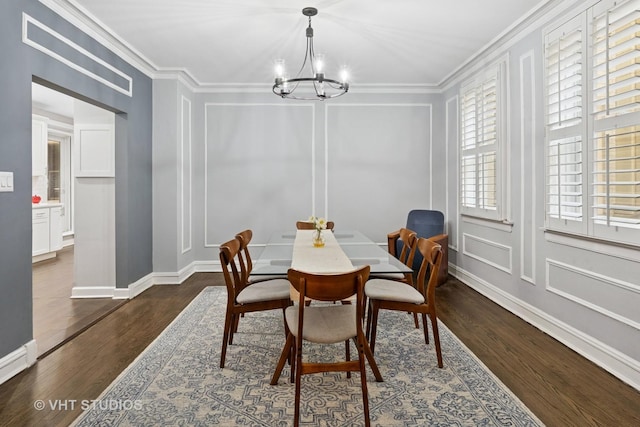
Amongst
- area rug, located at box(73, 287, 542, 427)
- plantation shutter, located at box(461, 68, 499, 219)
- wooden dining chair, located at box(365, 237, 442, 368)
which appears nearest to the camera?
area rug, located at box(73, 287, 542, 427)

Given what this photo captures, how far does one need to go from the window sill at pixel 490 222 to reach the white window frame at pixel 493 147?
0.9 inches

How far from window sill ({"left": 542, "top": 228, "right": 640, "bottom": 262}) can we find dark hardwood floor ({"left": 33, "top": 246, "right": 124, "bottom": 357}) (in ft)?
13.3

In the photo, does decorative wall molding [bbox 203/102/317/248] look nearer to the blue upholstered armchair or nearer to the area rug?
the blue upholstered armchair

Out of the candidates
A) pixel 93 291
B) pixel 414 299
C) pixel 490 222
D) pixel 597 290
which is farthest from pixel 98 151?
pixel 597 290

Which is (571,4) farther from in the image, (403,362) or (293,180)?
(293,180)

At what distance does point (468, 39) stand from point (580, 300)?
2.71 meters

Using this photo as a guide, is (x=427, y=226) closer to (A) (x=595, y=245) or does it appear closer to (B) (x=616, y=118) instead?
(A) (x=595, y=245)

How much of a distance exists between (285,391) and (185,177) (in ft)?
12.1

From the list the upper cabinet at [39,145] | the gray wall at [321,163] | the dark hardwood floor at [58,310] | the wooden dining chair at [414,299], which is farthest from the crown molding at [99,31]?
the upper cabinet at [39,145]

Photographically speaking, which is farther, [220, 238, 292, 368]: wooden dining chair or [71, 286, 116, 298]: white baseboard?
[71, 286, 116, 298]: white baseboard

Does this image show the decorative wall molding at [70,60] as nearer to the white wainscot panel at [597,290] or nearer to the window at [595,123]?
the window at [595,123]

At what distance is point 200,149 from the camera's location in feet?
17.9

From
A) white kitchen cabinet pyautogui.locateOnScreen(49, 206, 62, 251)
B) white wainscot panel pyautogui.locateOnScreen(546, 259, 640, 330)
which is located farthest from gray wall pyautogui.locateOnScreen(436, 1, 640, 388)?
white kitchen cabinet pyautogui.locateOnScreen(49, 206, 62, 251)

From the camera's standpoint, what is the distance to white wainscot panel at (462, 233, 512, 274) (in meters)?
3.83
